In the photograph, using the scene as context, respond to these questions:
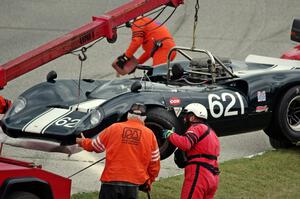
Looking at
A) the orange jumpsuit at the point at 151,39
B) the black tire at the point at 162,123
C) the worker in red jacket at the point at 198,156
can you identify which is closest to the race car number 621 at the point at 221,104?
the black tire at the point at 162,123

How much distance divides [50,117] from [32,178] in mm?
2416

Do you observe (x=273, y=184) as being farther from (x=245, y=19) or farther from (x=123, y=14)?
(x=245, y=19)

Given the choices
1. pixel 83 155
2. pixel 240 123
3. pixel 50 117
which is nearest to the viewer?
pixel 50 117

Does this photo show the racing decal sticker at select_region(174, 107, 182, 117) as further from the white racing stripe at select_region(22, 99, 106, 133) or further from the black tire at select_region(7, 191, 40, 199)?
the black tire at select_region(7, 191, 40, 199)

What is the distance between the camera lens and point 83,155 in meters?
14.0

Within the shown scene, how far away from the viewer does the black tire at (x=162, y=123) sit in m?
12.0

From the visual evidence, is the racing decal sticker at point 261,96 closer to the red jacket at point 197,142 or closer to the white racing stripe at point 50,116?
the white racing stripe at point 50,116

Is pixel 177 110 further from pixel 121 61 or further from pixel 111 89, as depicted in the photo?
pixel 121 61

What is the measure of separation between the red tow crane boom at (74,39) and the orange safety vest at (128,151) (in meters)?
1.93

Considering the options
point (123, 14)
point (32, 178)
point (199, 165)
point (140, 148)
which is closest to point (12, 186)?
point (32, 178)

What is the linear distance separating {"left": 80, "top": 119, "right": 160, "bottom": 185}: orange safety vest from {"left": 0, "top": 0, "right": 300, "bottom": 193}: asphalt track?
23.7ft

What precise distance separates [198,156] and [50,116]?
90.7 inches

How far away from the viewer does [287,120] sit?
44.2ft

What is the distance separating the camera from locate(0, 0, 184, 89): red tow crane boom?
38.4 feet
